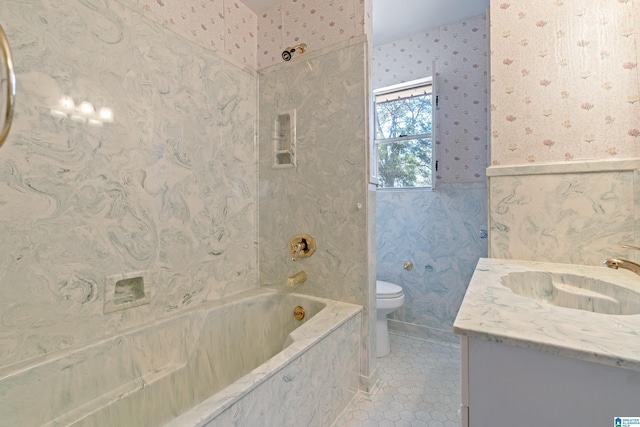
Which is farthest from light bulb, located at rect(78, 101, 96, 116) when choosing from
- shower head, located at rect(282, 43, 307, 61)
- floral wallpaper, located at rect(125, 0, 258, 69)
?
shower head, located at rect(282, 43, 307, 61)

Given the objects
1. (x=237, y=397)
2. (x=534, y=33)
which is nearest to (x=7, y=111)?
(x=237, y=397)

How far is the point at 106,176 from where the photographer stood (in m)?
1.23

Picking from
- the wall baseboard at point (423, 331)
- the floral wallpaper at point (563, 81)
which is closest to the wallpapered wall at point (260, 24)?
the floral wallpaper at point (563, 81)

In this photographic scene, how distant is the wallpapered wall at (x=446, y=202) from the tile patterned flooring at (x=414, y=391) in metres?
0.31

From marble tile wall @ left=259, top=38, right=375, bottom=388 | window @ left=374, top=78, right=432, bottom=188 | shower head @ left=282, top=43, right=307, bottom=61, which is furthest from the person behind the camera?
window @ left=374, top=78, right=432, bottom=188

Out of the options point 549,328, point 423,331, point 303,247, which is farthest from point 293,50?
point 423,331

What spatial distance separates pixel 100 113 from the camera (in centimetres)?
121

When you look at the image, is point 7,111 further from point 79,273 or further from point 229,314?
point 229,314

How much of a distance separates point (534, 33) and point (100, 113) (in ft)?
6.54

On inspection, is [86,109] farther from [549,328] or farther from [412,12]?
[412,12]

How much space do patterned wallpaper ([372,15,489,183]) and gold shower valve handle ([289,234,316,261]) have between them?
4.20 feet

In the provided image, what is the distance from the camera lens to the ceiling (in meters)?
2.07

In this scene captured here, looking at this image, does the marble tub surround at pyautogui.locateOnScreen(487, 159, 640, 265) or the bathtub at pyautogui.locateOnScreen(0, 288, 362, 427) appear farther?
the marble tub surround at pyautogui.locateOnScreen(487, 159, 640, 265)

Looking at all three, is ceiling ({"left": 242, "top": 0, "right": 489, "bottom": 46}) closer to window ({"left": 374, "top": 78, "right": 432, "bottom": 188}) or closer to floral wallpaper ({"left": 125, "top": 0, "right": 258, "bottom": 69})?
floral wallpaper ({"left": 125, "top": 0, "right": 258, "bottom": 69})
